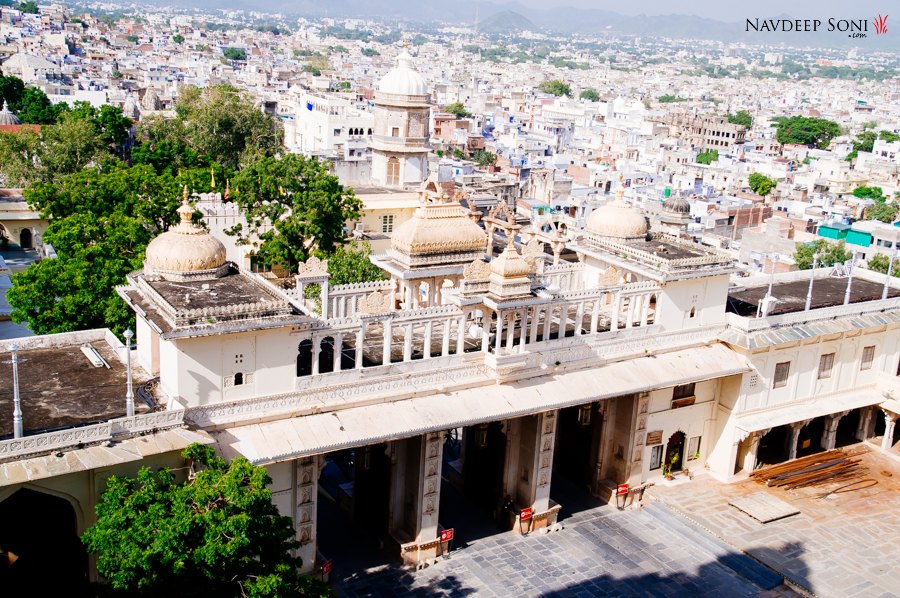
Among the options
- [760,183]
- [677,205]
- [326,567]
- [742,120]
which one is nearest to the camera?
[326,567]

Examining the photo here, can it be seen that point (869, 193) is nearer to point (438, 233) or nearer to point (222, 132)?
point (222, 132)

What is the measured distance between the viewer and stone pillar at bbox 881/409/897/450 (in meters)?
30.5

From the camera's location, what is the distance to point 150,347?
2047 centimetres

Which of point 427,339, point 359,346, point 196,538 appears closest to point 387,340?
point 359,346

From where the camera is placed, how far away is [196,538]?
49.9 feet

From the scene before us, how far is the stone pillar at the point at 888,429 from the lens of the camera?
100.0 feet

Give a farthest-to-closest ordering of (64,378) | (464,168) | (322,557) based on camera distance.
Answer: (464,168) → (322,557) → (64,378)

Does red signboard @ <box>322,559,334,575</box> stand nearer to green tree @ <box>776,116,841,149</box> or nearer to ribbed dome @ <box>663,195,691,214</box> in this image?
ribbed dome @ <box>663,195,691,214</box>

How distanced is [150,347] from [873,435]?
24571 millimetres

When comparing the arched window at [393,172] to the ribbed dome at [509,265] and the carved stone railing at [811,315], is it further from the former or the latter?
the ribbed dome at [509,265]

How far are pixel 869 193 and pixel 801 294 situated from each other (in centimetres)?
6009

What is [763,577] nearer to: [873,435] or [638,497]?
[638,497]

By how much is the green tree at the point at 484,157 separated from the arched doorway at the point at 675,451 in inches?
2730

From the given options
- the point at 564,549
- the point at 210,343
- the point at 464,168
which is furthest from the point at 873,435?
the point at 464,168
